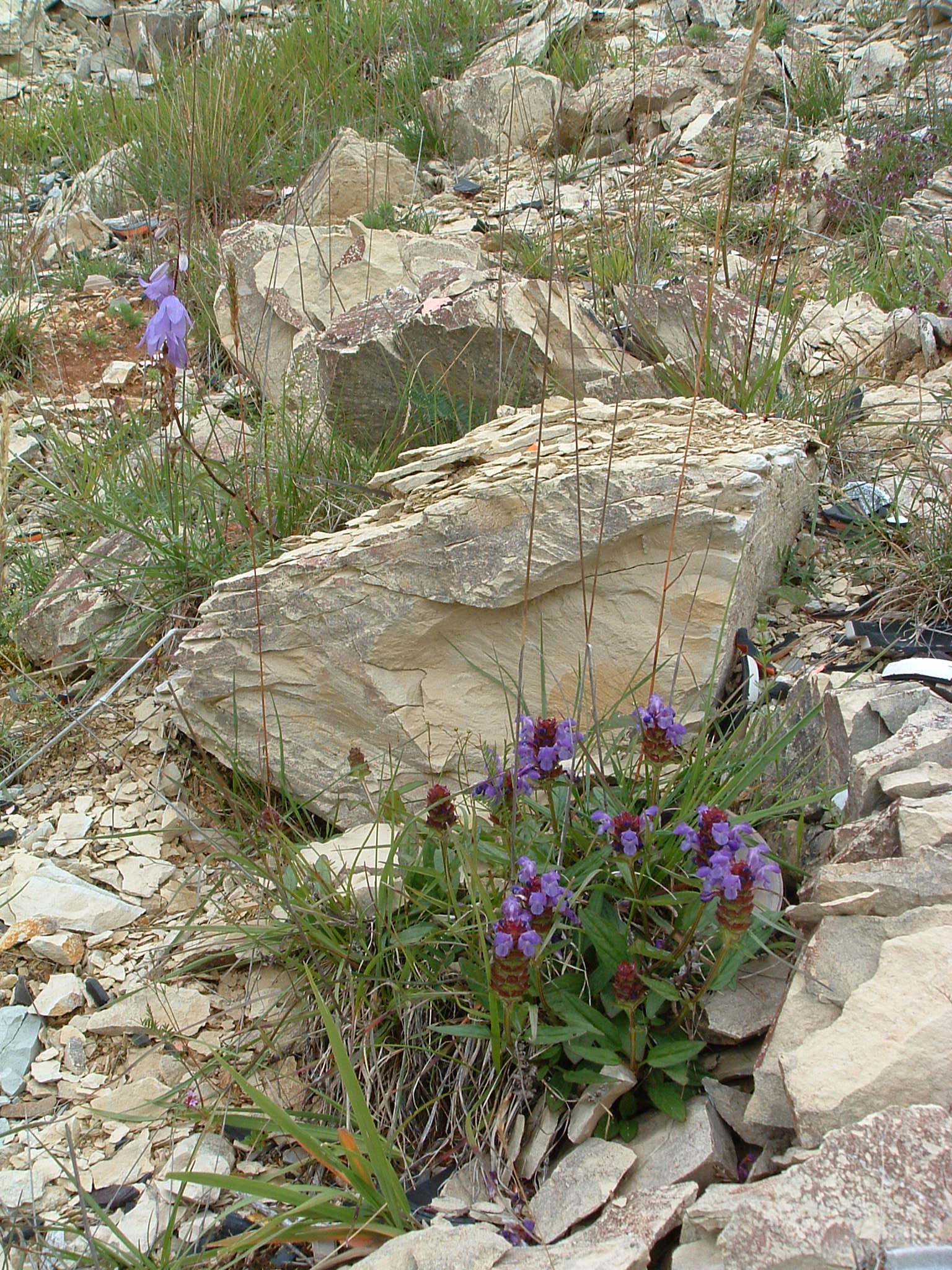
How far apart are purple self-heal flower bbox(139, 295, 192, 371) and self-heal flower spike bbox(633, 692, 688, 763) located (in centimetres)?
106

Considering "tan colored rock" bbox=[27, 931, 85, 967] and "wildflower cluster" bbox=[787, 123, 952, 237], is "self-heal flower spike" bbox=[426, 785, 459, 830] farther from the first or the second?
"wildflower cluster" bbox=[787, 123, 952, 237]

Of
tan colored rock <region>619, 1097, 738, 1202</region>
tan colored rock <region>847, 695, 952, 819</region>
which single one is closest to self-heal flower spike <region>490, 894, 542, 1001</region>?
tan colored rock <region>619, 1097, 738, 1202</region>

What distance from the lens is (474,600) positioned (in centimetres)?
231

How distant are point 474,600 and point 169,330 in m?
0.86

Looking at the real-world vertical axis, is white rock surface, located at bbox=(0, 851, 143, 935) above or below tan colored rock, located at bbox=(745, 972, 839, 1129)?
below

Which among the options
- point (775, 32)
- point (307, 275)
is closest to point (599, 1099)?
point (307, 275)

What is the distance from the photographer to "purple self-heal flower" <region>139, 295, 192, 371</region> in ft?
6.04

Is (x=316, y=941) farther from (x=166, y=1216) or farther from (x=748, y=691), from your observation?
(x=748, y=691)

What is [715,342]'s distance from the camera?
335cm

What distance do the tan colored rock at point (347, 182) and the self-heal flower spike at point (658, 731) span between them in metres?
4.13

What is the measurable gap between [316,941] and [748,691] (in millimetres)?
1122

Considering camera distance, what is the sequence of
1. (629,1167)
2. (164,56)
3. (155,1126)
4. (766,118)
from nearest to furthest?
(629,1167) < (155,1126) < (766,118) < (164,56)

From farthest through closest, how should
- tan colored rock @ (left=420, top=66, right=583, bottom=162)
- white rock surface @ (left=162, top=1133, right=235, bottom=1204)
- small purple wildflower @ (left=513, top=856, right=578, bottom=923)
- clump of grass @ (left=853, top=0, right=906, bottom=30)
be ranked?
clump of grass @ (left=853, top=0, right=906, bottom=30), tan colored rock @ (left=420, top=66, right=583, bottom=162), white rock surface @ (left=162, top=1133, right=235, bottom=1204), small purple wildflower @ (left=513, top=856, right=578, bottom=923)

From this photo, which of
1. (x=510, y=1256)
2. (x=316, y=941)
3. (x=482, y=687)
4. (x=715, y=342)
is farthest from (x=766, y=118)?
(x=510, y=1256)
